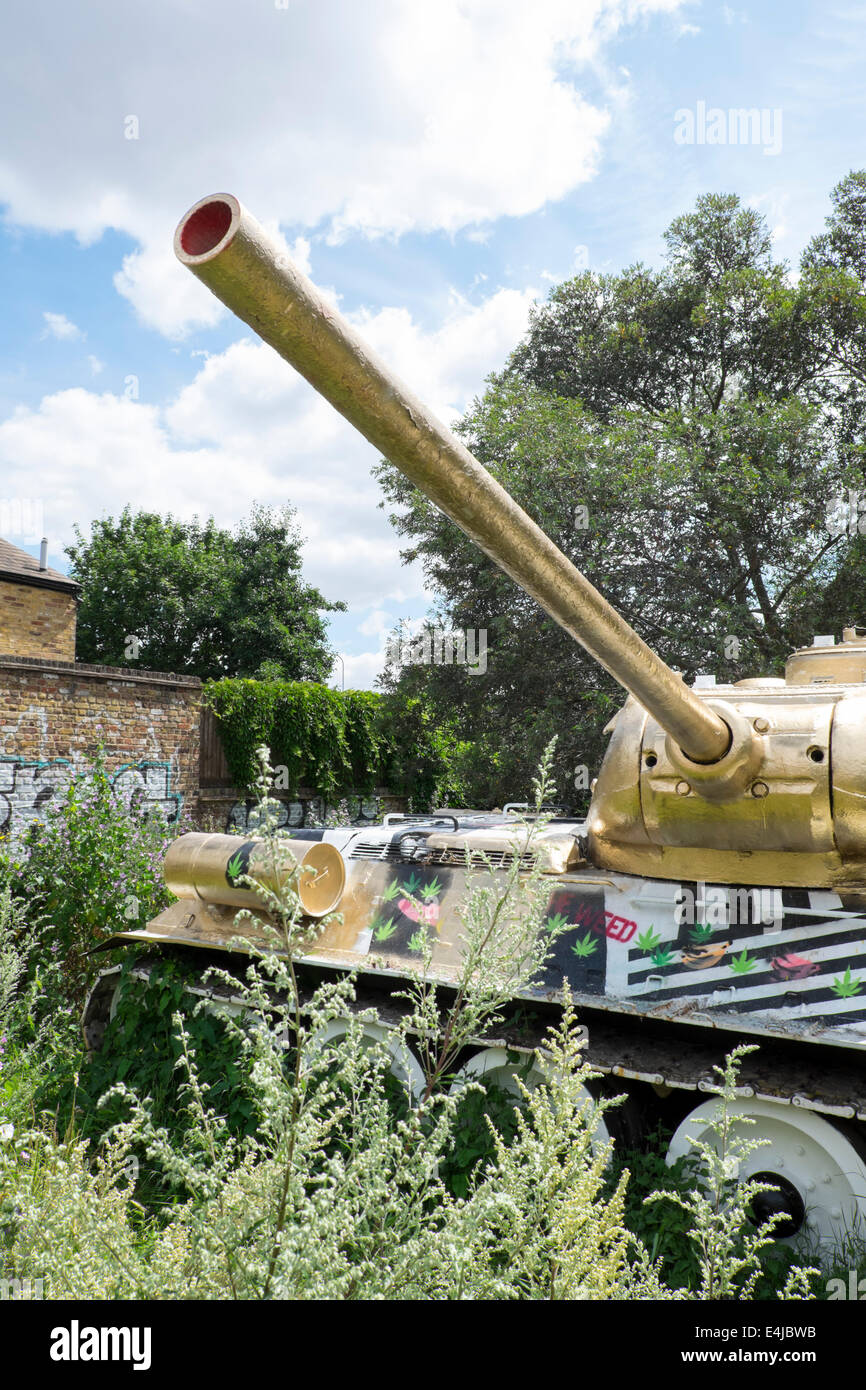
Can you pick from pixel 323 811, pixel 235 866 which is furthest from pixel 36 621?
pixel 235 866

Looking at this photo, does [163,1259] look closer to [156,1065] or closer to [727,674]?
[156,1065]

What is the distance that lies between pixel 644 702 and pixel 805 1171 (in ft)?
7.15

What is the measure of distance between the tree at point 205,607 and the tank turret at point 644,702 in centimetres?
2074

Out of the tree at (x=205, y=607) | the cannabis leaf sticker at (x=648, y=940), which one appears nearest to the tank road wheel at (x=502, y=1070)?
the cannabis leaf sticker at (x=648, y=940)

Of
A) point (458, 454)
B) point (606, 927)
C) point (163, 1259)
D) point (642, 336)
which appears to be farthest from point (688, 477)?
point (163, 1259)

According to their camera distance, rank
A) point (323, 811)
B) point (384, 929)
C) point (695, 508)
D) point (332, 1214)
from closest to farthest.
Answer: point (332, 1214), point (384, 929), point (695, 508), point (323, 811)

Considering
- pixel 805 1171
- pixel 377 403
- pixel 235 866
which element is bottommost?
pixel 805 1171

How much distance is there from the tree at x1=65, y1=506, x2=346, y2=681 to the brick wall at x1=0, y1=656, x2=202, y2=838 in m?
11.8

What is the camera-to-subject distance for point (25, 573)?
715 inches

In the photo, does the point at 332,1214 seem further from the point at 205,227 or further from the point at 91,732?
the point at 91,732

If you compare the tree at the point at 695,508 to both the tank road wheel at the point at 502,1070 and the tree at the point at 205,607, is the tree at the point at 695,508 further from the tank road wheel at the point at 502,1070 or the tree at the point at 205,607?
the tree at the point at 205,607

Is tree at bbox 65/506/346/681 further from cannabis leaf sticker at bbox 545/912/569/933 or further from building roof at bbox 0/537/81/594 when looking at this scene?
→ cannabis leaf sticker at bbox 545/912/569/933
